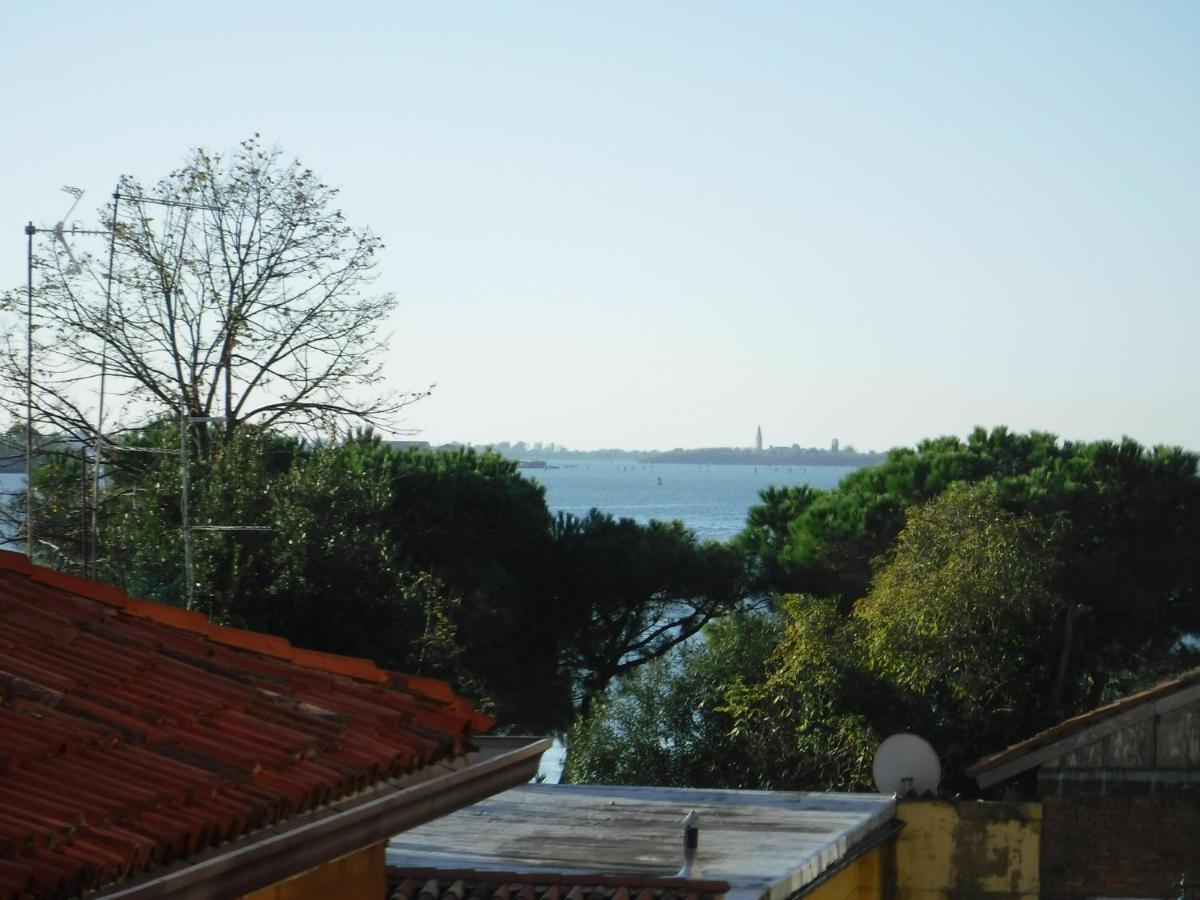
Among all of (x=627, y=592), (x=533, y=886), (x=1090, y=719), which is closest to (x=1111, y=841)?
(x=1090, y=719)

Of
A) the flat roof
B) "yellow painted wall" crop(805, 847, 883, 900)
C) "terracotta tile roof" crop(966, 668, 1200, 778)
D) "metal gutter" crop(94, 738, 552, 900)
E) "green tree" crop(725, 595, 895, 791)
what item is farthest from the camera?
"green tree" crop(725, 595, 895, 791)

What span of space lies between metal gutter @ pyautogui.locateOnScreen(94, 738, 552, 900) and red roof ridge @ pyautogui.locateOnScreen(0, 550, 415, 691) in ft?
1.08

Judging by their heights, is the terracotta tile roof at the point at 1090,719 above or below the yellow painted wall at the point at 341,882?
below

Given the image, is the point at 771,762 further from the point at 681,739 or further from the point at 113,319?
the point at 113,319

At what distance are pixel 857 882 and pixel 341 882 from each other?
296 inches

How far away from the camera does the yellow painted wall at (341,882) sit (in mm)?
4195

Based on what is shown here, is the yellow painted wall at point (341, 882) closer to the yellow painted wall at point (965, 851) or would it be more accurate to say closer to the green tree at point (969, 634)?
the yellow painted wall at point (965, 851)

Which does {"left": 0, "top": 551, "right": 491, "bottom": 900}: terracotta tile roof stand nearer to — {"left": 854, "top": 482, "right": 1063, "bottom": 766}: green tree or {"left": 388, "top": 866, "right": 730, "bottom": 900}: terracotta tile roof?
{"left": 388, "top": 866, "right": 730, "bottom": 900}: terracotta tile roof

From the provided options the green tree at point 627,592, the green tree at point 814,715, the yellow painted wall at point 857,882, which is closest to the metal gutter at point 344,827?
the yellow painted wall at point 857,882

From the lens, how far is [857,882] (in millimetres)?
11414

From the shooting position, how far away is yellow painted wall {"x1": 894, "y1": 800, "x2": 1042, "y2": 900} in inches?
485

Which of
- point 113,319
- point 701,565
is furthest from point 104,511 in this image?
point 701,565

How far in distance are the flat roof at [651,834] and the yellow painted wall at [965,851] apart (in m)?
0.27

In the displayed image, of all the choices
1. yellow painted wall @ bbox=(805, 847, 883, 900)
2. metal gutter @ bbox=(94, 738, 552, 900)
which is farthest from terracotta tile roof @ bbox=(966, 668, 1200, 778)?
metal gutter @ bbox=(94, 738, 552, 900)
